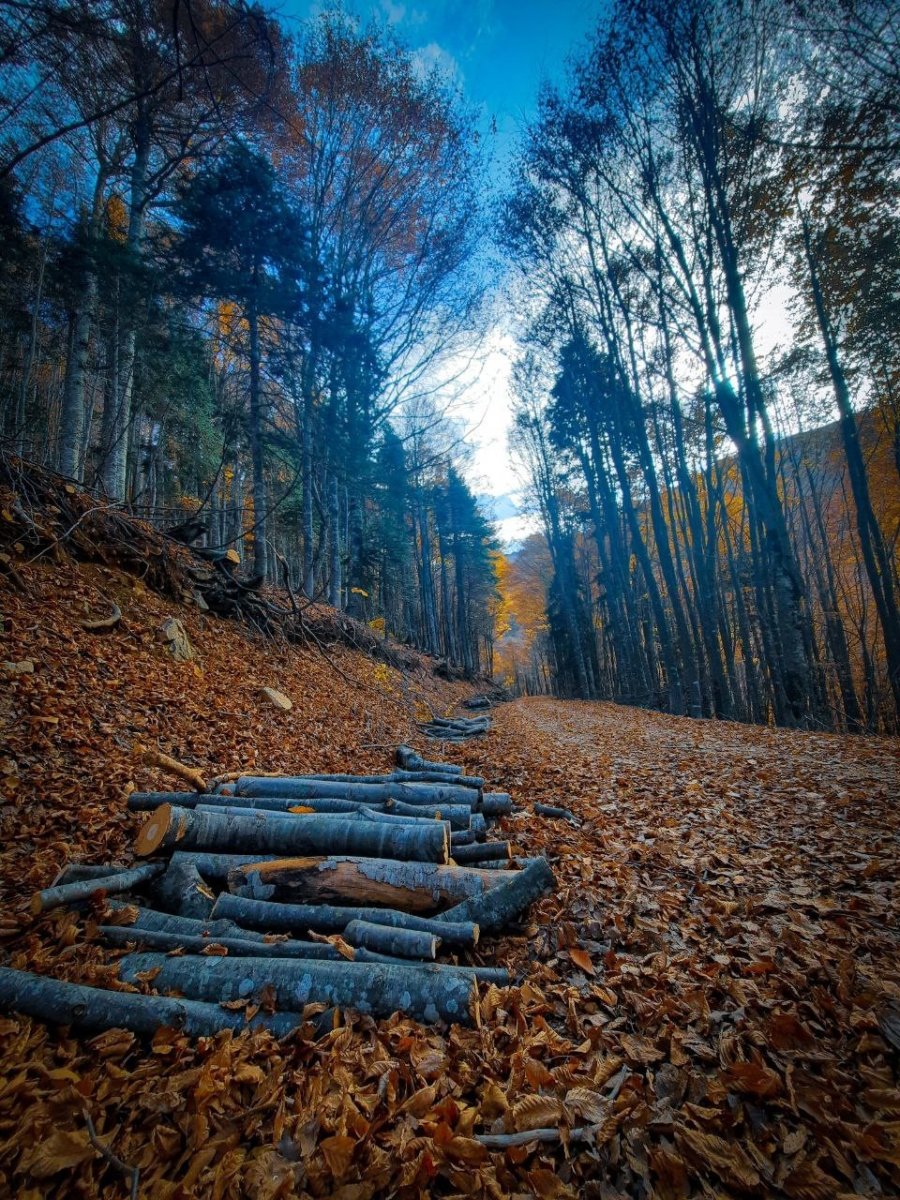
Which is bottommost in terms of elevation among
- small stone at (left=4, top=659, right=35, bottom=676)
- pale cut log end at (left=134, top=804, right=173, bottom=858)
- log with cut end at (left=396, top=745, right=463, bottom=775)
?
log with cut end at (left=396, top=745, right=463, bottom=775)

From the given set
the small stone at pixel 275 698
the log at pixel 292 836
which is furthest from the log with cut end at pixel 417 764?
the log at pixel 292 836

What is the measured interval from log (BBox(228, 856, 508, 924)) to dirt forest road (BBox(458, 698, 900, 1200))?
54 cm

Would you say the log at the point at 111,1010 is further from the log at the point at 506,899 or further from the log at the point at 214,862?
the log at the point at 506,899

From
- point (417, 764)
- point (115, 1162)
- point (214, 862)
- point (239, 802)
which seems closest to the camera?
point (115, 1162)

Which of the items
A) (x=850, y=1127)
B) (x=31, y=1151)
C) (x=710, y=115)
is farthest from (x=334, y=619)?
(x=710, y=115)

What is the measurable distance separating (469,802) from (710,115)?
15521 mm

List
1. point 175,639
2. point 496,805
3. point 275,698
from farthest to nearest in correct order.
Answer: point 275,698
point 175,639
point 496,805

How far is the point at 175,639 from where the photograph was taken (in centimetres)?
625

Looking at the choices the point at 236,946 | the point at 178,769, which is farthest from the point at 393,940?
the point at 178,769

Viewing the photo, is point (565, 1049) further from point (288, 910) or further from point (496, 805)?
point (496, 805)

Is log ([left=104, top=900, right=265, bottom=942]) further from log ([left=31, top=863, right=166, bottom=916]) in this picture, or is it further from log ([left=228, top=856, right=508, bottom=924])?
log ([left=228, top=856, right=508, bottom=924])

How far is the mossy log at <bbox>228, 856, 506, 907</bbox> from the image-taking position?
2725mm

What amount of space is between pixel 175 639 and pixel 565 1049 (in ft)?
20.8

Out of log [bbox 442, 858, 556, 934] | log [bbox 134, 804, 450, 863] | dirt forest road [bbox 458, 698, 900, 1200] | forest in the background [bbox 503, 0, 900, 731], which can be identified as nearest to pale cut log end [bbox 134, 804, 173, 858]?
log [bbox 134, 804, 450, 863]
